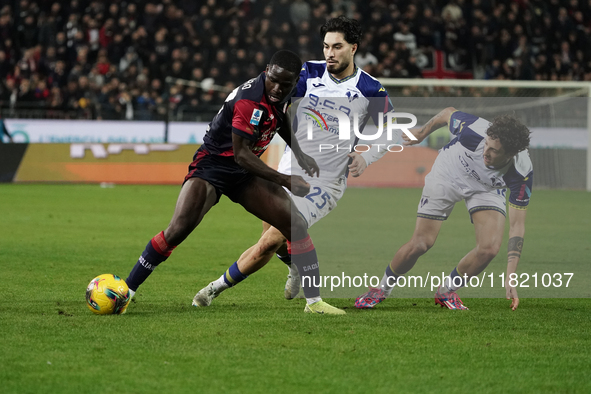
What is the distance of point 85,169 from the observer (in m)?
19.7

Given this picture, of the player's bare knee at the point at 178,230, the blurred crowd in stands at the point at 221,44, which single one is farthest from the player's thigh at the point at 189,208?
the blurred crowd in stands at the point at 221,44

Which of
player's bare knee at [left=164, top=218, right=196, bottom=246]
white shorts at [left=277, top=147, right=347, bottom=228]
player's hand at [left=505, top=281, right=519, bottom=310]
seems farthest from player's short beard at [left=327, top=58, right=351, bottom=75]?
player's hand at [left=505, top=281, right=519, bottom=310]

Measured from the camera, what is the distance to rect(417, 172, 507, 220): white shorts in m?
6.08

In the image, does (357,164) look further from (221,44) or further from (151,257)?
(221,44)

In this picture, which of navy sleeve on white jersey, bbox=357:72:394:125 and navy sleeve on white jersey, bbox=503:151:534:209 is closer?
Answer: navy sleeve on white jersey, bbox=503:151:534:209

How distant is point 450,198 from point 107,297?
2.65m

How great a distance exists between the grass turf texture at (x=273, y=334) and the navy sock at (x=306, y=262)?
23 cm

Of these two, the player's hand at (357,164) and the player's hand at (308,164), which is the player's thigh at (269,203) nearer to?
the player's hand at (308,164)

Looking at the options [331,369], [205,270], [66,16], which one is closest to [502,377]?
[331,369]

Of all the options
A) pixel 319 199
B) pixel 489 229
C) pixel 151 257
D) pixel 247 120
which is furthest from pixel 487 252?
pixel 151 257

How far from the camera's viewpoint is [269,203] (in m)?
5.68

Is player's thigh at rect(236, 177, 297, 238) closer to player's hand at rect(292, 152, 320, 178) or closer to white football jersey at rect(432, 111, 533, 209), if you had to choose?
player's hand at rect(292, 152, 320, 178)

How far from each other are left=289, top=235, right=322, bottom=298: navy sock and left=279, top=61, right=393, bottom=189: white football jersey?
66 cm

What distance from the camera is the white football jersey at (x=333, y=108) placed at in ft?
20.6
